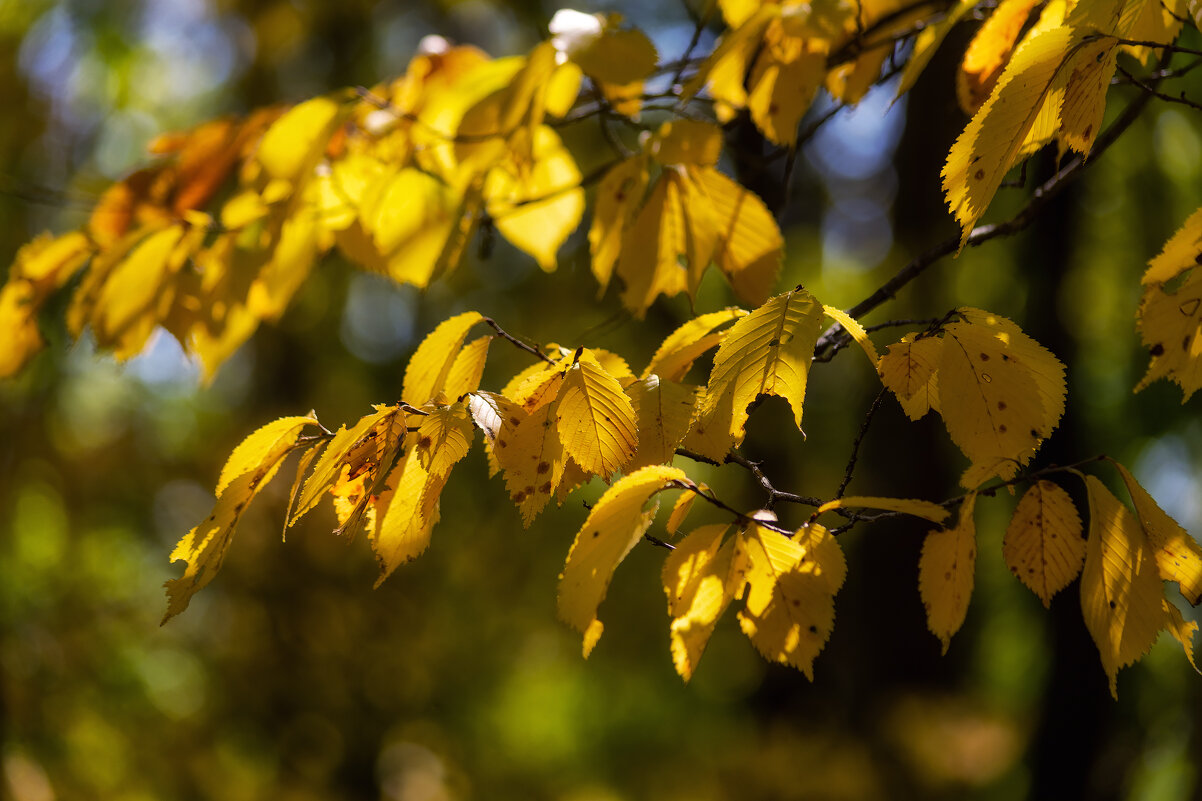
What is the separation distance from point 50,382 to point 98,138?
1408 millimetres

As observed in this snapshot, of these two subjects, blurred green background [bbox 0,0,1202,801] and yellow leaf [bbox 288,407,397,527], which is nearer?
yellow leaf [bbox 288,407,397,527]

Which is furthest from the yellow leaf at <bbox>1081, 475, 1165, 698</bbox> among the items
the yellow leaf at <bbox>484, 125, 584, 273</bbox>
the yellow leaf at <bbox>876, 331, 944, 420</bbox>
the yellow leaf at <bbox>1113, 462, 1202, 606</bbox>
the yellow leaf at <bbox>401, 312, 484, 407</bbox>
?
the yellow leaf at <bbox>484, 125, 584, 273</bbox>

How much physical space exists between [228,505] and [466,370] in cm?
20

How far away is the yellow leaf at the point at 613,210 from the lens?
0.91m

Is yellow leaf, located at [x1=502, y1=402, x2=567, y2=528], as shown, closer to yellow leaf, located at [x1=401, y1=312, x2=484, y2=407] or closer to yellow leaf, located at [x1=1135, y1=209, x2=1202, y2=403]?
yellow leaf, located at [x1=401, y1=312, x2=484, y2=407]

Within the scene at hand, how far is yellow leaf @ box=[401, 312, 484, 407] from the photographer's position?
67 cm

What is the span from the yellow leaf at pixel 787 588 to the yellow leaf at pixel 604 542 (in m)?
0.08

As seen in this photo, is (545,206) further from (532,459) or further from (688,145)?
(532,459)

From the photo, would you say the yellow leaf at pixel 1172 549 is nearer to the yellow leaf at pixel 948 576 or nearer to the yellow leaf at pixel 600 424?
the yellow leaf at pixel 948 576

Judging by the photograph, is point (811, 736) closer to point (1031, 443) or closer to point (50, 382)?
point (1031, 443)

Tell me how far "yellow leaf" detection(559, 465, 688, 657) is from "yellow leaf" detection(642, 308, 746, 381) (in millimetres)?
142

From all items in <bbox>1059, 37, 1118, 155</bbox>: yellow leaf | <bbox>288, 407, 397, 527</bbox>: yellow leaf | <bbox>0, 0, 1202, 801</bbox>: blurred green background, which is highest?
<bbox>1059, 37, 1118, 155</bbox>: yellow leaf

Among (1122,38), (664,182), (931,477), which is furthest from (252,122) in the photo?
(931,477)

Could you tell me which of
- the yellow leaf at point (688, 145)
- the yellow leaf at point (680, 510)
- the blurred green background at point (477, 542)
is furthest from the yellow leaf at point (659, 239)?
the blurred green background at point (477, 542)
